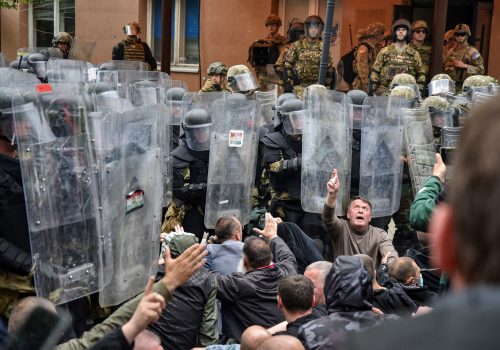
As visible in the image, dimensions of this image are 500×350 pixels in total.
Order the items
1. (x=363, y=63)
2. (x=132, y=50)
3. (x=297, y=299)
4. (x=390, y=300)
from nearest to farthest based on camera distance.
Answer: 1. (x=297, y=299)
2. (x=390, y=300)
3. (x=363, y=63)
4. (x=132, y=50)

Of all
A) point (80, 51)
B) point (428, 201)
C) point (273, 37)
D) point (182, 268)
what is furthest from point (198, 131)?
point (80, 51)

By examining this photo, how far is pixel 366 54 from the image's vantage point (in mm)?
13039

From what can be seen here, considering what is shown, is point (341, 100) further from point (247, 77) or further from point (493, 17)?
point (493, 17)

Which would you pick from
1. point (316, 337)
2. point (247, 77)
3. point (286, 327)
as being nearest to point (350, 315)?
point (316, 337)

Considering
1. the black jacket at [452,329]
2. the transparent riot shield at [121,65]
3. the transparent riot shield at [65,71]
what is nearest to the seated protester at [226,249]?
the black jacket at [452,329]

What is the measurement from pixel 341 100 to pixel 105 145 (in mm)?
2771

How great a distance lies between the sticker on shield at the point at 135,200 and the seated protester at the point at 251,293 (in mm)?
585

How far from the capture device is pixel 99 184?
419cm

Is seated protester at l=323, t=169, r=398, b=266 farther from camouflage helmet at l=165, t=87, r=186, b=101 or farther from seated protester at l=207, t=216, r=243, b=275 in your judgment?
camouflage helmet at l=165, t=87, r=186, b=101

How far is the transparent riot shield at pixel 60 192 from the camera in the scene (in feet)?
12.8

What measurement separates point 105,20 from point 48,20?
8.80 ft

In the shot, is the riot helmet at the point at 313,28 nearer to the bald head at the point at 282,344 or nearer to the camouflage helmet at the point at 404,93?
the camouflage helmet at the point at 404,93

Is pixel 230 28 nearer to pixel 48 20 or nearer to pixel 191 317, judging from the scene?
pixel 48 20

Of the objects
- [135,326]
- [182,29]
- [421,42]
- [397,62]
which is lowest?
[135,326]
